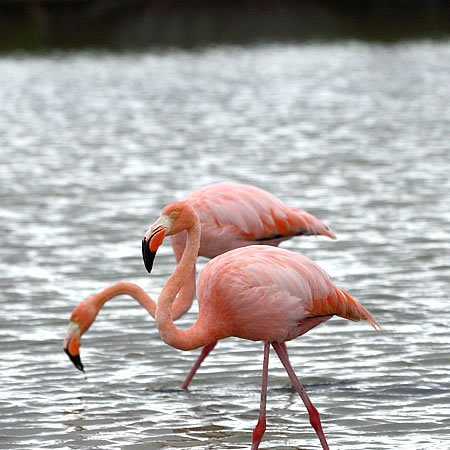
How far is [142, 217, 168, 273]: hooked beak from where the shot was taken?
4375 mm

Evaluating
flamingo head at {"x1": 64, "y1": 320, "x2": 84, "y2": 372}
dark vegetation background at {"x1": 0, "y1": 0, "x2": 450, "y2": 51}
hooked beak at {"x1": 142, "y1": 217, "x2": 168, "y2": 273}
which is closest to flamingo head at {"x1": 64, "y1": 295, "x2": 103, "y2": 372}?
flamingo head at {"x1": 64, "y1": 320, "x2": 84, "y2": 372}

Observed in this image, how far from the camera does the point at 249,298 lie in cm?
456

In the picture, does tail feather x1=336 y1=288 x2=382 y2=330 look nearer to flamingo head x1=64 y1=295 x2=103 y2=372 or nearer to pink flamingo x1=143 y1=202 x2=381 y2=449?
pink flamingo x1=143 y1=202 x2=381 y2=449

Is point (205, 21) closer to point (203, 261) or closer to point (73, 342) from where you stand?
point (203, 261)

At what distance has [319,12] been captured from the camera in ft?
160

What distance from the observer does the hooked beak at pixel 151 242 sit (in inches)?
172

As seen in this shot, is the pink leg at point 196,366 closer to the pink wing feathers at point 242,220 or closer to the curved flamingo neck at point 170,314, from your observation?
the pink wing feathers at point 242,220

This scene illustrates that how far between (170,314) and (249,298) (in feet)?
1.16

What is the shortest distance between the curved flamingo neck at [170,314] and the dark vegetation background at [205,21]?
28917 millimetres

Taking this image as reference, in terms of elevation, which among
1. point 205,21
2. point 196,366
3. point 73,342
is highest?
point 73,342

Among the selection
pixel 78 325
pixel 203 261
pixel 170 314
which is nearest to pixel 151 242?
pixel 170 314

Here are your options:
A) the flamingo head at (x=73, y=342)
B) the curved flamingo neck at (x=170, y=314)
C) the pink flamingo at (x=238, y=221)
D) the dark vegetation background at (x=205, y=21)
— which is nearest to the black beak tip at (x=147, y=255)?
the curved flamingo neck at (x=170, y=314)

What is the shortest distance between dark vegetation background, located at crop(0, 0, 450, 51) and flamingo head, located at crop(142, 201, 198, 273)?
2894 centimetres

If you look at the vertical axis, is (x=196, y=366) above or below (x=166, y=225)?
below
